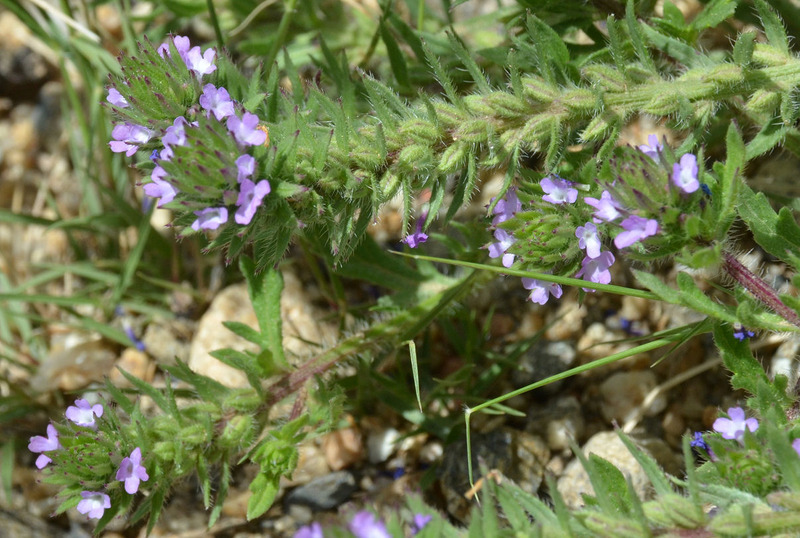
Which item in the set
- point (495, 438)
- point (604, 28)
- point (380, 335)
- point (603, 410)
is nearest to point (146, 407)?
point (380, 335)

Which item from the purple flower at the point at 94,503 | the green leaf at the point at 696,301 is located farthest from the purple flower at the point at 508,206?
the purple flower at the point at 94,503

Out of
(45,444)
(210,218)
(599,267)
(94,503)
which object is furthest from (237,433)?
(599,267)

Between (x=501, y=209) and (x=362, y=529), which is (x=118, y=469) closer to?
(x=362, y=529)

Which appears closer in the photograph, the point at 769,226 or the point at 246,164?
the point at 246,164

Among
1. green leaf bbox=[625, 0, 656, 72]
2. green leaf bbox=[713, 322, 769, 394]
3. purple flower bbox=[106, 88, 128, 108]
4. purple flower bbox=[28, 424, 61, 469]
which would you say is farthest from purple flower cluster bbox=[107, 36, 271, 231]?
green leaf bbox=[713, 322, 769, 394]

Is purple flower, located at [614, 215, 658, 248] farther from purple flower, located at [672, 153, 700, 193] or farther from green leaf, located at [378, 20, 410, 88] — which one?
green leaf, located at [378, 20, 410, 88]
